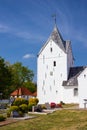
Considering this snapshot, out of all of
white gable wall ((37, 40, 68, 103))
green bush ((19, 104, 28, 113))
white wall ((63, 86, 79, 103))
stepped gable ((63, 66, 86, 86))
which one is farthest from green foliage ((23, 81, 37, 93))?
green bush ((19, 104, 28, 113))

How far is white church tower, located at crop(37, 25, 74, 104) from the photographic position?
205ft

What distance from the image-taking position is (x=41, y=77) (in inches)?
2518

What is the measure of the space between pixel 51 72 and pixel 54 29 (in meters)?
9.94

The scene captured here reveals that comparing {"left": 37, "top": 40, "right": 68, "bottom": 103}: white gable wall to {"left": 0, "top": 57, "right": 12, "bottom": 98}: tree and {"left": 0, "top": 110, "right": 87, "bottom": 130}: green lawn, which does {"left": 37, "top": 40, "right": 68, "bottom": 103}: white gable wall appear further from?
{"left": 0, "top": 110, "right": 87, "bottom": 130}: green lawn

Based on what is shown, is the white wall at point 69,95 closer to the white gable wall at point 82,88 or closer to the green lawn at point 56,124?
the white gable wall at point 82,88

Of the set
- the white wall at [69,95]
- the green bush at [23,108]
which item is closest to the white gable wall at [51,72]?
the white wall at [69,95]

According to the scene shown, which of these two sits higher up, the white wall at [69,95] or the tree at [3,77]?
the tree at [3,77]

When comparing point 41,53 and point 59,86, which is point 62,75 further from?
point 41,53

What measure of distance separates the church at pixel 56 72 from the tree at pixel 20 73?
1246 inches

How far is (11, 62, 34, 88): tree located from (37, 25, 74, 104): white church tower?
31546mm

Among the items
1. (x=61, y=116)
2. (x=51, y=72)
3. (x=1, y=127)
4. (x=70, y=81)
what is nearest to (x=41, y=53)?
(x=51, y=72)

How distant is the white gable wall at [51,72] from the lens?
6253cm

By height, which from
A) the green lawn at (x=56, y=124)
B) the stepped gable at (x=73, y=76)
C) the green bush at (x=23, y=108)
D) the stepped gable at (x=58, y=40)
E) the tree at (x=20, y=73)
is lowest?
the green lawn at (x=56, y=124)

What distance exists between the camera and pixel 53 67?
6325 centimetres
